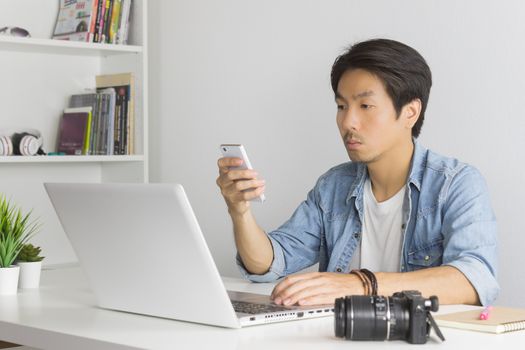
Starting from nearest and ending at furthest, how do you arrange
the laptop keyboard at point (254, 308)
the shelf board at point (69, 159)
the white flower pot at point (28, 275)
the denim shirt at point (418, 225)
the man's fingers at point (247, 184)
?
1. the laptop keyboard at point (254, 308)
2. the man's fingers at point (247, 184)
3. the denim shirt at point (418, 225)
4. the white flower pot at point (28, 275)
5. the shelf board at point (69, 159)

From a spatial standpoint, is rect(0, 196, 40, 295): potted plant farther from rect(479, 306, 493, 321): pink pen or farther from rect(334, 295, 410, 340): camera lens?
rect(479, 306, 493, 321): pink pen

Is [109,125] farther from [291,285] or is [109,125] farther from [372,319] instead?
[372,319]

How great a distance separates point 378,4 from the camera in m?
2.92

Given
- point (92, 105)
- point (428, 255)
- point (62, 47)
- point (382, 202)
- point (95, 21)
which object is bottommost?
point (428, 255)

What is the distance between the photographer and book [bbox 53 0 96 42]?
139 inches

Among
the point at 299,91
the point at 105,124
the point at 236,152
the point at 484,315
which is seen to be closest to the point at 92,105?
the point at 105,124

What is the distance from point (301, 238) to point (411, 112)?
1.48ft

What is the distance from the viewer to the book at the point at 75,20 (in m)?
3.54

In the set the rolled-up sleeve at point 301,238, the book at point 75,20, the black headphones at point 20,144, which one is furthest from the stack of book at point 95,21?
the rolled-up sleeve at point 301,238

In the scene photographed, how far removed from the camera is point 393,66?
7.54ft

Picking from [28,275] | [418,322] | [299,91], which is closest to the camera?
[418,322]

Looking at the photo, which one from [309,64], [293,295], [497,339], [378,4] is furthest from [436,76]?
[497,339]

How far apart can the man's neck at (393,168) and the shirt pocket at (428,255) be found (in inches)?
7.5

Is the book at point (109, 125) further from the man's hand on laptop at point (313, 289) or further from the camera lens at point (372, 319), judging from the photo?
the camera lens at point (372, 319)
